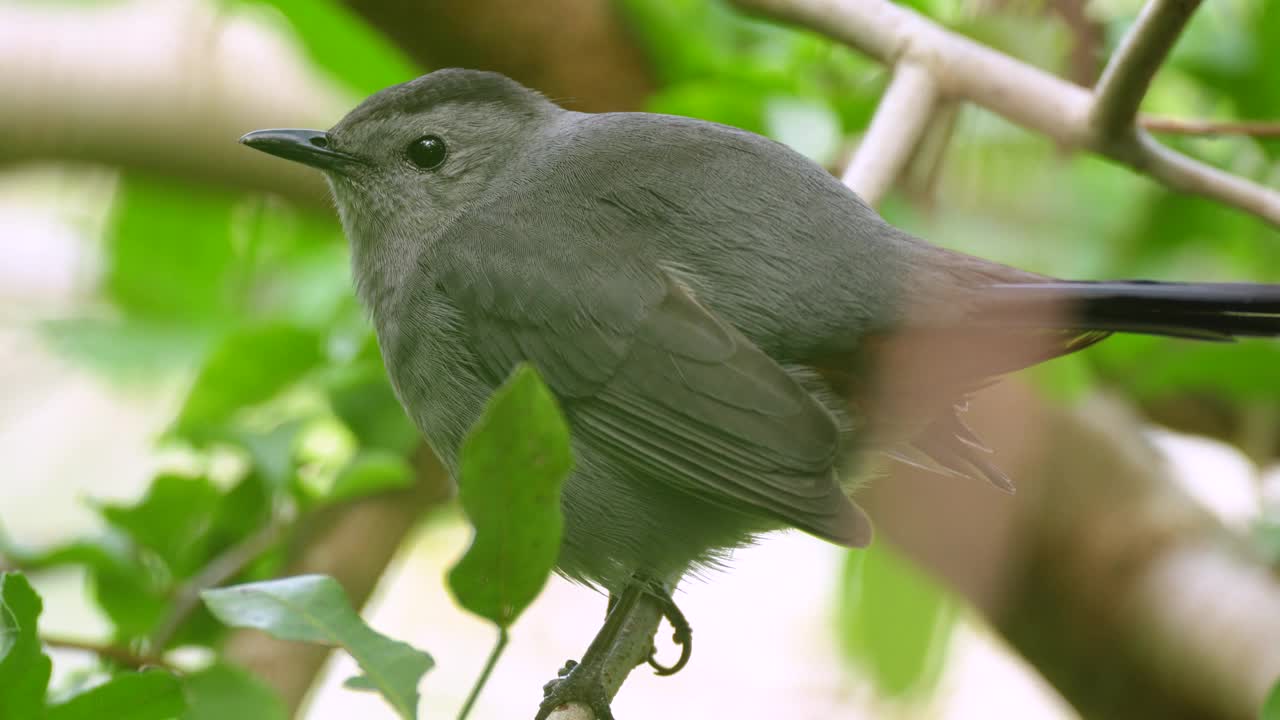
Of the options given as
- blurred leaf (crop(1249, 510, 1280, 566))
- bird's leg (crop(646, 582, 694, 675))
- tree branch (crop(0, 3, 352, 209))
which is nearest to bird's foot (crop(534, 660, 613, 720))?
bird's leg (crop(646, 582, 694, 675))

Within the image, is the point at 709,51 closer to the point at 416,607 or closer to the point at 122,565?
the point at 122,565

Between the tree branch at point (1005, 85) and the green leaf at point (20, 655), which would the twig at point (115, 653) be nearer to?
the green leaf at point (20, 655)

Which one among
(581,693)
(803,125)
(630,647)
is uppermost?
(803,125)

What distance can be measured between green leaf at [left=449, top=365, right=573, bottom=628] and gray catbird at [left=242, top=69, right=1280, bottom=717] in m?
0.52

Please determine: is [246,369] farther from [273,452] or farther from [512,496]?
[512,496]

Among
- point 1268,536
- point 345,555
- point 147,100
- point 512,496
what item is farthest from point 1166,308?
point 147,100

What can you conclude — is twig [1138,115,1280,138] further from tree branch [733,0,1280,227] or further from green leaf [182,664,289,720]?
green leaf [182,664,289,720]

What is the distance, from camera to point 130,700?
164 cm

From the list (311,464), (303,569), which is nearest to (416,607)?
(303,569)

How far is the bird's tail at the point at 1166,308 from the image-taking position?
1.75m

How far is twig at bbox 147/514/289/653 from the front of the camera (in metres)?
2.32

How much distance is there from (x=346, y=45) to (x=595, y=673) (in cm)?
213

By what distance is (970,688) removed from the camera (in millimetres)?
5117

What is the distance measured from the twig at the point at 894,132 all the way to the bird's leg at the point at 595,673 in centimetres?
82
